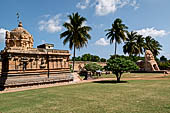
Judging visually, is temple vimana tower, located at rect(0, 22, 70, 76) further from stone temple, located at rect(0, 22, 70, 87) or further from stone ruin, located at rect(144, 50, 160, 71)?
stone ruin, located at rect(144, 50, 160, 71)

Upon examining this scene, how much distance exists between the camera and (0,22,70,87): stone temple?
17531mm

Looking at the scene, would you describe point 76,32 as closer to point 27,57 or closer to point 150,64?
point 27,57

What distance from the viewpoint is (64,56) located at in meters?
22.2

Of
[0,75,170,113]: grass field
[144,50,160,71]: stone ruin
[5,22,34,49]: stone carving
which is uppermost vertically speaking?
[5,22,34,49]: stone carving

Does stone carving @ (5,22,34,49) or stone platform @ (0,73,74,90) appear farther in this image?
stone carving @ (5,22,34,49)

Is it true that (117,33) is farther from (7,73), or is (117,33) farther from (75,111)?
(75,111)

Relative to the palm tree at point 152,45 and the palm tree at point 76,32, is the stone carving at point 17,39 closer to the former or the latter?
the palm tree at point 76,32

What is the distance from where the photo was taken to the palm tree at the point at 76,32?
29.8 meters

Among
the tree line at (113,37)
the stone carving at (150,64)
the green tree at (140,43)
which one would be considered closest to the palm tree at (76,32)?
the tree line at (113,37)

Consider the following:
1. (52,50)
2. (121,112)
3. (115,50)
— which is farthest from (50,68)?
(115,50)

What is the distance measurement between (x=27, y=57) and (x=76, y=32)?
1380 cm

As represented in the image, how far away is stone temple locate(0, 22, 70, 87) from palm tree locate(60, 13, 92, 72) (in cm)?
737

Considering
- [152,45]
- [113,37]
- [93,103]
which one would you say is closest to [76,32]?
[113,37]

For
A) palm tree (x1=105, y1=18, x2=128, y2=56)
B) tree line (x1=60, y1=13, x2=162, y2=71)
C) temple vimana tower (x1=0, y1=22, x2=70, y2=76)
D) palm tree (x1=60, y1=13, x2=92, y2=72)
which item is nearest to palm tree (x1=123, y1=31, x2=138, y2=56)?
tree line (x1=60, y1=13, x2=162, y2=71)
